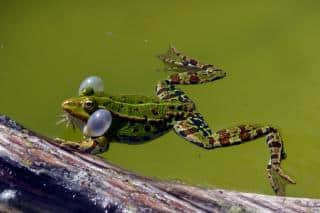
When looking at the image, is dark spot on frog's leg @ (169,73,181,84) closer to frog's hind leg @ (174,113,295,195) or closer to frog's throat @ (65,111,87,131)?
frog's hind leg @ (174,113,295,195)

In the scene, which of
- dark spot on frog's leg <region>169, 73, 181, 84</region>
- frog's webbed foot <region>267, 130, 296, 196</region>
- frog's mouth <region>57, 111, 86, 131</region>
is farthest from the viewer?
dark spot on frog's leg <region>169, 73, 181, 84</region>

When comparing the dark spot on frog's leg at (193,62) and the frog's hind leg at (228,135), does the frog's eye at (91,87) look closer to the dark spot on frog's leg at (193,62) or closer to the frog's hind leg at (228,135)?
the frog's hind leg at (228,135)

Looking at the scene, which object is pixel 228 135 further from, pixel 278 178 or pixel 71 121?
pixel 71 121

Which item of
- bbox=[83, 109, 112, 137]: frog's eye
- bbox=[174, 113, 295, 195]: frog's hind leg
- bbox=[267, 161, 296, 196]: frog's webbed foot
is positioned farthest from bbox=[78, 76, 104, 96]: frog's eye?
bbox=[267, 161, 296, 196]: frog's webbed foot

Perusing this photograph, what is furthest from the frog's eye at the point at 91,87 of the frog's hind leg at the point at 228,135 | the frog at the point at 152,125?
the frog's hind leg at the point at 228,135

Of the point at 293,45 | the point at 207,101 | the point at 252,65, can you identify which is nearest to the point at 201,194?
the point at 207,101

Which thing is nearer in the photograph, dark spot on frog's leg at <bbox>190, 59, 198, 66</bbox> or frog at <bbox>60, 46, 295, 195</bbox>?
frog at <bbox>60, 46, 295, 195</bbox>
